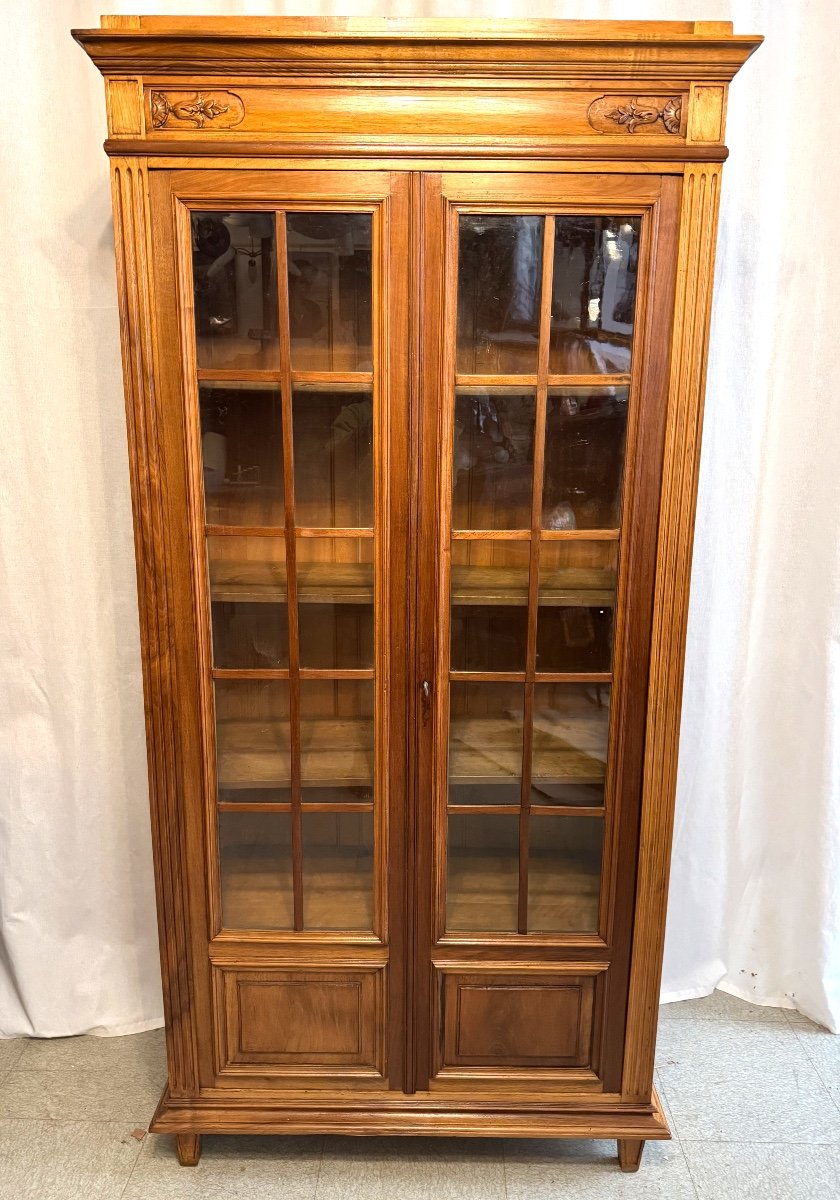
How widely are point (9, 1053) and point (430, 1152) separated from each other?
1.04 meters

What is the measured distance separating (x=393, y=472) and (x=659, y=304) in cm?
52

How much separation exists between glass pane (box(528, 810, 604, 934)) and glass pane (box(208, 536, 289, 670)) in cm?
60

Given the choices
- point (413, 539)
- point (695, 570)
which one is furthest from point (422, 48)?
point (695, 570)

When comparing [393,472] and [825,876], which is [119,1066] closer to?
[393,472]

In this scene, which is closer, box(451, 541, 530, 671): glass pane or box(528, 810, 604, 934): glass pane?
box(451, 541, 530, 671): glass pane

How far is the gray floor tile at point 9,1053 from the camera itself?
2213 millimetres

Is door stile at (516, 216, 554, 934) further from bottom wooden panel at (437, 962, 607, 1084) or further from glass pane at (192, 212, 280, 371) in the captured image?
glass pane at (192, 212, 280, 371)

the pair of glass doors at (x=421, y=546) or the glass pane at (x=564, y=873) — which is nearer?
the pair of glass doors at (x=421, y=546)

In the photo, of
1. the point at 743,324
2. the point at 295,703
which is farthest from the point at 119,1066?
the point at 743,324

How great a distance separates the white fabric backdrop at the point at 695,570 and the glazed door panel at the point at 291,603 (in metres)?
0.57

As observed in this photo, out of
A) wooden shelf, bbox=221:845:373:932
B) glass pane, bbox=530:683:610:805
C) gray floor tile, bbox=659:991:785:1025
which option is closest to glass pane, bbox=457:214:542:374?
glass pane, bbox=530:683:610:805

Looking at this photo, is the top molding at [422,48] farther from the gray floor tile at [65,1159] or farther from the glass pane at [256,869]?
the gray floor tile at [65,1159]

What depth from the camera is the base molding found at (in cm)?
188

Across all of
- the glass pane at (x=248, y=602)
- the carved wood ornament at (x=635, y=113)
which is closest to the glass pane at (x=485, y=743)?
the glass pane at (x=248, y=602)
